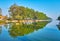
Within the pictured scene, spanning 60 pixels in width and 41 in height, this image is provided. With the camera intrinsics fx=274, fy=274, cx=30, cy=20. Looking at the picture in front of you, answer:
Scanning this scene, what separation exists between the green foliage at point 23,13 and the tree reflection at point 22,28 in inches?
6.4

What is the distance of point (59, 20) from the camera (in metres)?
5.62

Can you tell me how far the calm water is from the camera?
Result: 5613 millimetres

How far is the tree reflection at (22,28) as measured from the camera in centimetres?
564

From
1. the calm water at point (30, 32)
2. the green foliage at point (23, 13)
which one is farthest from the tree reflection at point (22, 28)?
the green foliage at point (23, 13)

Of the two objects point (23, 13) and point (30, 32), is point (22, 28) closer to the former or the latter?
point (30, 32)

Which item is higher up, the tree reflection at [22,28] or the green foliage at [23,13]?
the green foliage at [23,13]

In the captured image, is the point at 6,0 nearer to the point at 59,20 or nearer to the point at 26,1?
the point at 26,1

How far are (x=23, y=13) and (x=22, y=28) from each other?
0.33 metres

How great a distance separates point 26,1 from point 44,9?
407 mm

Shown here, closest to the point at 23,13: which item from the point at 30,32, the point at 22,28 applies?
the point at 22,28

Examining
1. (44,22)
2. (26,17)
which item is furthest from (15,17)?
(44,22)

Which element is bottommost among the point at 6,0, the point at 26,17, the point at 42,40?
the point at 42,40

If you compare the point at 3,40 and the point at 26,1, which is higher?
the point at 26,1

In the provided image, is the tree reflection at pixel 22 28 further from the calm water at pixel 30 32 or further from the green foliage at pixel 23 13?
the green foliage at pixel 23 13
